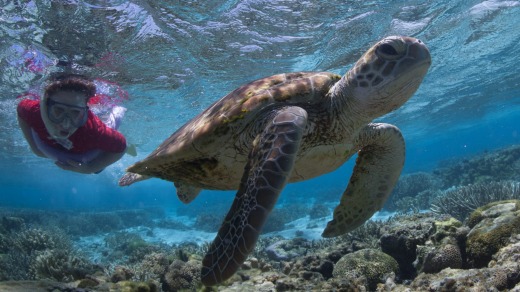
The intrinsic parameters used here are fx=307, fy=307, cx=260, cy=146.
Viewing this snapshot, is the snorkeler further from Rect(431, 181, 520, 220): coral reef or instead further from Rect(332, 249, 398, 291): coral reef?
Rect(431, 181, 520, 220): coral reef

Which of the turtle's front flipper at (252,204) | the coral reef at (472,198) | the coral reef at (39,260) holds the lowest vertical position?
the coral reef at (472,198)

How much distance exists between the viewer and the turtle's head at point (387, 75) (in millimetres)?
3023

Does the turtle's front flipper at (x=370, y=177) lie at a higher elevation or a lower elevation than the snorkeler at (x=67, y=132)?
lower

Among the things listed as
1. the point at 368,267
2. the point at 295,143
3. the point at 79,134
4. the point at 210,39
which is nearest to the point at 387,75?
the point at 295,143

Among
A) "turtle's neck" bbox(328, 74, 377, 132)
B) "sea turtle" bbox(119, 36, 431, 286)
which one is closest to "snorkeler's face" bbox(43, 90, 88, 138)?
"sea turtle" bbox(119, 36, 431, 286)

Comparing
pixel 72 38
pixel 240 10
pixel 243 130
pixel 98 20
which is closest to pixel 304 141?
pixel 243 130

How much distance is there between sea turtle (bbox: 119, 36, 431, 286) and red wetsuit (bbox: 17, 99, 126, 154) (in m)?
3.03

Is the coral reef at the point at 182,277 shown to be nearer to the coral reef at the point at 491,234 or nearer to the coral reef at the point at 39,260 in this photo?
the coral reef at the point at 39,260

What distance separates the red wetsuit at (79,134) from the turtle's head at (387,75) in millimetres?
5896

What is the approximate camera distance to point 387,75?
122 inches

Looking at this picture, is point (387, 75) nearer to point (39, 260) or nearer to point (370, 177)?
point (370, 177)

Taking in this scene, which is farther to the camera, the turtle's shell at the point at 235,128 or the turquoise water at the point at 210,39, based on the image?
the turquoise water at the point at 210,39

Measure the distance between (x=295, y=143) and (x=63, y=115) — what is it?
5878 millimetres

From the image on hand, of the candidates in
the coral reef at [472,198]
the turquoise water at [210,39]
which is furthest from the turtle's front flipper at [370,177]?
the coral reef at [472,198]
